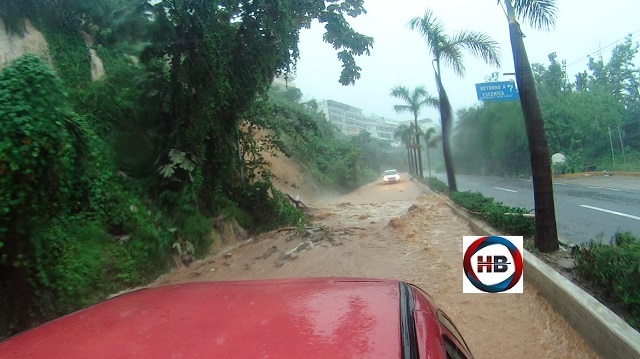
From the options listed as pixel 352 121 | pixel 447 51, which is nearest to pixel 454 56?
pixel 447 51

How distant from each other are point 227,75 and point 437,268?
6.21 metres

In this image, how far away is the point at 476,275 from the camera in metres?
4.39

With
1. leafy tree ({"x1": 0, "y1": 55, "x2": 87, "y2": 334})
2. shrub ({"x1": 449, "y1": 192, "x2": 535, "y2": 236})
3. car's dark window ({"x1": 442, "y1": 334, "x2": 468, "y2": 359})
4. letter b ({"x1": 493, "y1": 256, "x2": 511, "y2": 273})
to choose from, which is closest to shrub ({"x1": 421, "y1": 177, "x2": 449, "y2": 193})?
shrub ({"x1": 449, "y1": 192, "x2": 535, "y2": 236})

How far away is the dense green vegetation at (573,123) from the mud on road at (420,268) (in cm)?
2044

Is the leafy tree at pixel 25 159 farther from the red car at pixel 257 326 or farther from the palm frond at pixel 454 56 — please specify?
the palm frond at pixel 454 56

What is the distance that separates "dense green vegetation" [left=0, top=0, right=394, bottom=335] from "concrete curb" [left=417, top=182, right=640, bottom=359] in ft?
18.9

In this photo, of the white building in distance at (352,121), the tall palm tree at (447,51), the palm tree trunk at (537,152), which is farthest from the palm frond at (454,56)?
the white building in distance at (352,121)

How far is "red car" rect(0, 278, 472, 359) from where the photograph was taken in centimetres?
158

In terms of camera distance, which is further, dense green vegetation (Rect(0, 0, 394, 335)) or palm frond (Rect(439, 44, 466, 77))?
palm frond (Rect(439, 44, 466, 77))

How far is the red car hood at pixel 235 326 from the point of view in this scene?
1581mm

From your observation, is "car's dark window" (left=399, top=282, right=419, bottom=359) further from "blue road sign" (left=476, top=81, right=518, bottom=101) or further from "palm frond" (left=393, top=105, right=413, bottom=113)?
"palm frond" (left=393, top=105, right=413, bottom=113)

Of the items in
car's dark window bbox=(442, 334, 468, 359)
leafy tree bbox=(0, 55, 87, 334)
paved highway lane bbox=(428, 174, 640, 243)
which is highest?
leafy tree bbox=(0, 55, 87, 334)

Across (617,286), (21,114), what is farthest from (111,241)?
(617,286)

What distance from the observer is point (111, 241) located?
735 cm
